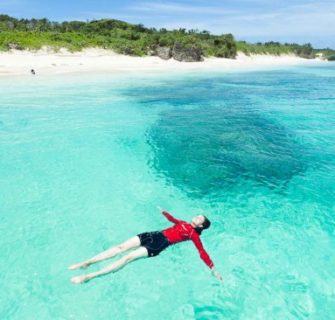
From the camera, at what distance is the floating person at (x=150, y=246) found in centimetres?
667

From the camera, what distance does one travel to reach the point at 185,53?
58719mm

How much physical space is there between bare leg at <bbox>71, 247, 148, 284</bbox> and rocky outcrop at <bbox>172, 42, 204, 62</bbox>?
5481 cm

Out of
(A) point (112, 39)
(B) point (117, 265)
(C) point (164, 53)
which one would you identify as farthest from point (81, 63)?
(B) point (117, 265)

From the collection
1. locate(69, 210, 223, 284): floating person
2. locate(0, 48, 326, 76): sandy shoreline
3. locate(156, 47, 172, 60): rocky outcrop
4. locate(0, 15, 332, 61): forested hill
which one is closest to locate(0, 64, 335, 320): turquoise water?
locate(69, 210, 223, 284): floating person

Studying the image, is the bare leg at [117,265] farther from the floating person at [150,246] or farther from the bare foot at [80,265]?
the bare foot at [80,265]

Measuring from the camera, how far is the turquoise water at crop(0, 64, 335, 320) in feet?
21.0

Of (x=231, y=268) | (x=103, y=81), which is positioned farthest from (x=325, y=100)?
(x=231, y=268)

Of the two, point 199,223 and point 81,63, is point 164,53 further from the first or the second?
point 199,223

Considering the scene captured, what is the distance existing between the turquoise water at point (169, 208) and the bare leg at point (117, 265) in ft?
0.59

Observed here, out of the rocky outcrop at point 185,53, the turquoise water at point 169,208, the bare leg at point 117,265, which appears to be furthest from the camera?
the rocky outcrop at point 185,53

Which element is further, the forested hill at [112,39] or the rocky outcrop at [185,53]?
the rocky outcrop at [185,53]

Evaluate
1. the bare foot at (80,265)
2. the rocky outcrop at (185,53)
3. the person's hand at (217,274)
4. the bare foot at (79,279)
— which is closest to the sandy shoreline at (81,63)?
the rocky outcrop at (185,53)

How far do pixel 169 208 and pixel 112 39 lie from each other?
172ft

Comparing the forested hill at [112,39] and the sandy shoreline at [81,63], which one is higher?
the forested hill at [112,39]
